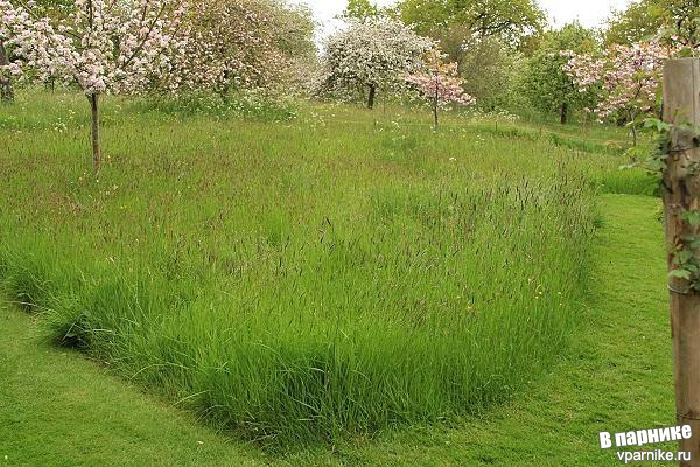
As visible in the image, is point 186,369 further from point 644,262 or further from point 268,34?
point 268,34

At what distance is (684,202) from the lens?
2238mm

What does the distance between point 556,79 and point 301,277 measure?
1972 cm

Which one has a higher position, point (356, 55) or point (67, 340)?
point (356, 55)

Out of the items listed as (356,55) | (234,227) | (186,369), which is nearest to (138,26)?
(234,227)

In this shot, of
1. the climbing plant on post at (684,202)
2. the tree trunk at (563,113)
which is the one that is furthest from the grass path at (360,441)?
the tree trunk at (563,113)

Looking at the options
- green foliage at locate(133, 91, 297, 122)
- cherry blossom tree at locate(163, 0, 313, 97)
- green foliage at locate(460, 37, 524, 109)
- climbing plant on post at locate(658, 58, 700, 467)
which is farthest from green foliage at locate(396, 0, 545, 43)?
climbing plant on post at locate(658, 58, 700, 467)

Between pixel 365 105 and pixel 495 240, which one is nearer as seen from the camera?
pixel 495 240

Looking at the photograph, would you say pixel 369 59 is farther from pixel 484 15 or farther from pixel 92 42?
pixel 484 15

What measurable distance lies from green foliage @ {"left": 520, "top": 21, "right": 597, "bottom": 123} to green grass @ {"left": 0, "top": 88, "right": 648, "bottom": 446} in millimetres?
14185

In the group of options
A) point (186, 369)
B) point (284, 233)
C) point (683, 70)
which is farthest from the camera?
point (284, 233)

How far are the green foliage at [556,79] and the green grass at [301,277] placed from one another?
14.2 m

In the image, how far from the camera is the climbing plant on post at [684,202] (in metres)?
2.19

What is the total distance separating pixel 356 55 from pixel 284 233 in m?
15.8

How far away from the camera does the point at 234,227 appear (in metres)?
6.14
